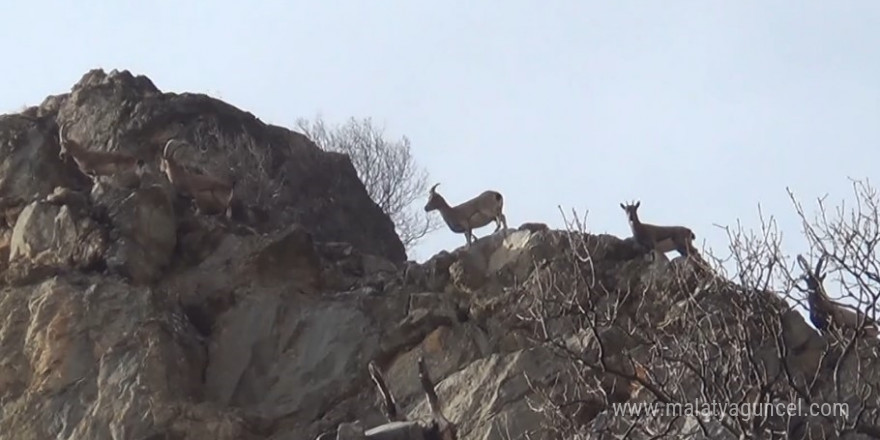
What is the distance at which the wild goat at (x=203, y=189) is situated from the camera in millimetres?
26547

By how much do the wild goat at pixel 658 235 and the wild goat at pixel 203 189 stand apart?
299 inches

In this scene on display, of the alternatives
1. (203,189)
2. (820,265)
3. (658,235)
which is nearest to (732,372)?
(820,265)

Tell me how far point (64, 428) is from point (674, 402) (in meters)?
10.8

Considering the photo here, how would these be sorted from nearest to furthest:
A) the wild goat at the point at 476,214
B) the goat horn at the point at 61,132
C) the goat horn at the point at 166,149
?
the wild goat at the point at 476,214, the goat horn at the point at 166,149, the goat horn at the point at 61,132

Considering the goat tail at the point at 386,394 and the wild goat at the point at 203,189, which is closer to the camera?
the goat tail at the point at 386,394

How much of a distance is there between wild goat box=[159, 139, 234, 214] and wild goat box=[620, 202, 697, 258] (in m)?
7.60

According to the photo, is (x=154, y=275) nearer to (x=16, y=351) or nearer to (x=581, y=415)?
(x=16, y=351)

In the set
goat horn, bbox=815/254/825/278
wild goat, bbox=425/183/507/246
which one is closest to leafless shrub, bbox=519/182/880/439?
goat horn, bbox=815/254/825/278

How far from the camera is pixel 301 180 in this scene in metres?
31.7

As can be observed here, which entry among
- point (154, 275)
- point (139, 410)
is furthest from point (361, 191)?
point (139, 410)

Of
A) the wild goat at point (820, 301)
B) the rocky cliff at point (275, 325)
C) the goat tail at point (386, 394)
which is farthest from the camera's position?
the rocky cliff at point (275, 325)

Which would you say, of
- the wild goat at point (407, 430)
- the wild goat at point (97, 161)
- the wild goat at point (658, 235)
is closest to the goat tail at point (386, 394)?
the wild goat at point (407, 430)

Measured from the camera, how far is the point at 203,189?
26.8 metres

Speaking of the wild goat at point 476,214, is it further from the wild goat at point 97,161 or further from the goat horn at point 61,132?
the goat horn at point 61,132
